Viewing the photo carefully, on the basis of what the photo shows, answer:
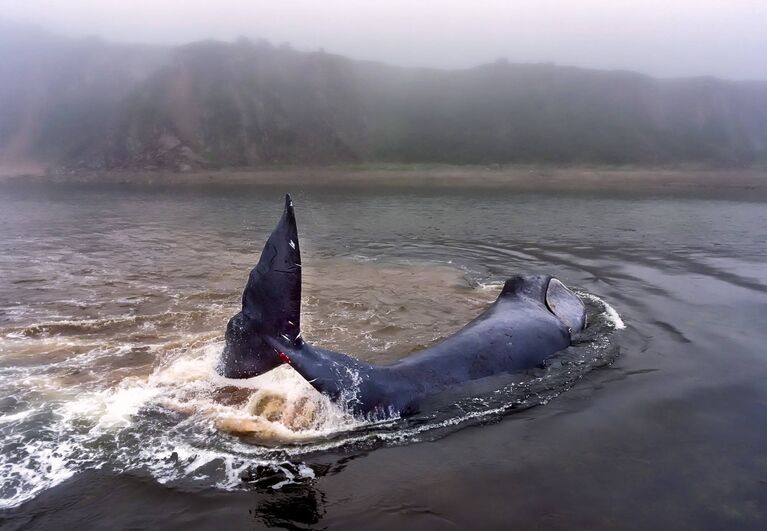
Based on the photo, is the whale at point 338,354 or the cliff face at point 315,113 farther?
the cliff face at point 315,113

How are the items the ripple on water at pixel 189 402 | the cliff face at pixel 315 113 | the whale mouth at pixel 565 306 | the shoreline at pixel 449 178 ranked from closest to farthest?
the ripple on water at pixel 189 402, the whale mouth at pixel 565 306, the shoreline at pixel 449 178, the cliff face at pixel 315 113

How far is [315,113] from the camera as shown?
8094cm

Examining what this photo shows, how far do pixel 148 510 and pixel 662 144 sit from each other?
8228cm

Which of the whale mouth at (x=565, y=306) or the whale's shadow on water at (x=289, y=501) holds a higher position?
the whale mouth at (x=565, y=306)

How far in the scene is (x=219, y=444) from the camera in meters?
5.51

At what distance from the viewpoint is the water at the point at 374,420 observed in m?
4.64

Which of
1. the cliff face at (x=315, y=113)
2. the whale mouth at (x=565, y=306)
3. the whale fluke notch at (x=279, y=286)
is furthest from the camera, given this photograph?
the cliff face at (x=315, y=113)

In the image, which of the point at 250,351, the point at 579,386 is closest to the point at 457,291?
the point at 579,386

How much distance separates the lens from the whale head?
5.46 m

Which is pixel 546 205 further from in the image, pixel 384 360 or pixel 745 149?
pixel 745 149

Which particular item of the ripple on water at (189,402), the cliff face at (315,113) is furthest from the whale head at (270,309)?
the cliff face at (315,113)

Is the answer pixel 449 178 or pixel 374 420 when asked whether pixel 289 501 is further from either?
pixel 449 178

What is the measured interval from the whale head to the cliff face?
62.8 m

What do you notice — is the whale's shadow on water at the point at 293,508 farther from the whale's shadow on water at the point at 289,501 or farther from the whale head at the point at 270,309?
the whale head at the point at 270,309
